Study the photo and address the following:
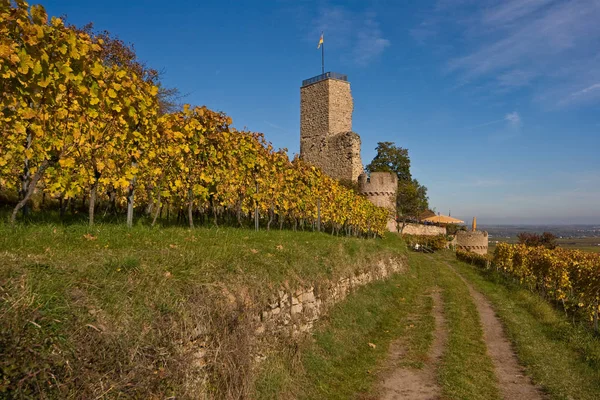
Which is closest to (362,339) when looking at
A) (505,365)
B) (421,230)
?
(505,365)

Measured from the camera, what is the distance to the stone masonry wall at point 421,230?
160 feet

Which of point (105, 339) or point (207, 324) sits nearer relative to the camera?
point (105, 339)

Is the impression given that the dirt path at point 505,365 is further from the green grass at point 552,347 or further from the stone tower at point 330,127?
the stone tower at point 330,127

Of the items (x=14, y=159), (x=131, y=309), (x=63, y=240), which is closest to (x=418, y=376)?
(x=131, y=309)

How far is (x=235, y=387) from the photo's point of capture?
505 centimetres

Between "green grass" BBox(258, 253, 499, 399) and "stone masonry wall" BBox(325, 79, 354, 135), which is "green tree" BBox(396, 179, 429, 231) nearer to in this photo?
"stone masonry wall" BBox(325, 79, 354, 135)

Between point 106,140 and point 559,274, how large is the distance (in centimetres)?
1749

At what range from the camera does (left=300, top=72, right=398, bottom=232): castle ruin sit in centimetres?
3719

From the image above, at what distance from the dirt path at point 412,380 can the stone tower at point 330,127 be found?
98.6 ft

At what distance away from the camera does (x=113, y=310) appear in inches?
165

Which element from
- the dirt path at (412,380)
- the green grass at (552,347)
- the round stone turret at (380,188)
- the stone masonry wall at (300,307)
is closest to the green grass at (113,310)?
the stone masonry wall at (300,307)

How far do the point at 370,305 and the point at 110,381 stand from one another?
29.8 ft

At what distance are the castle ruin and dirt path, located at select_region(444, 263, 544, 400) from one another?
24.7 metres

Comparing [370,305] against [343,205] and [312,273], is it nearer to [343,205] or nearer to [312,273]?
[312,273]
